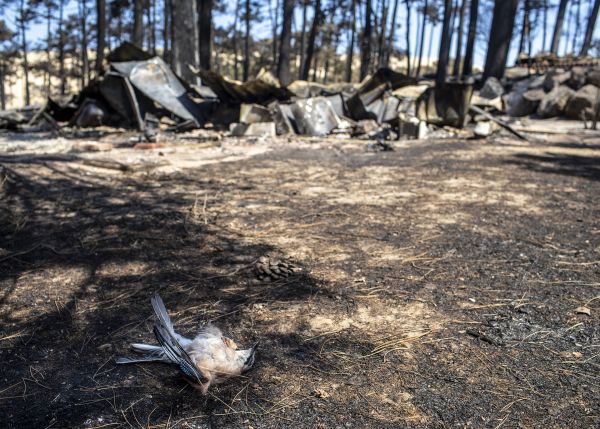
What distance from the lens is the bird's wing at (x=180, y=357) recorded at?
1.79m

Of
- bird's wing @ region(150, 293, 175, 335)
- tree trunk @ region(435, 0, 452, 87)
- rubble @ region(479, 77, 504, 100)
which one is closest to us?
bird's wing @ region(150, 293, 175, 335)

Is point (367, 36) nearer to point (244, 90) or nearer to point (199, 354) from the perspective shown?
point (244, 90)

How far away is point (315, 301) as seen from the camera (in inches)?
100

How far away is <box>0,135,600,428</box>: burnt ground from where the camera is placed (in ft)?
→ 5.67

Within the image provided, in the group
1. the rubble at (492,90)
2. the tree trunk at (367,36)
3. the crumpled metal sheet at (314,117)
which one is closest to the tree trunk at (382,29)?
the tree trunk at (367,36)

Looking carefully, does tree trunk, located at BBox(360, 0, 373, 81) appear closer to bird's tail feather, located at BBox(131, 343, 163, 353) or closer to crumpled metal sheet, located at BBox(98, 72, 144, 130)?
crumpled metal sheet, located at BBox(98, 72, 144, 130)

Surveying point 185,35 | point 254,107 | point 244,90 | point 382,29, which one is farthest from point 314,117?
point 382,29

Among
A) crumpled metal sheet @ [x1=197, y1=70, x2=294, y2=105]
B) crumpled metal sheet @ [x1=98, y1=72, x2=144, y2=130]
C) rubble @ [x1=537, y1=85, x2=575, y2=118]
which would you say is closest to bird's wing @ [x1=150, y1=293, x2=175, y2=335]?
crumpled metal sheet @ [x1=197, y1=70, x2=294, y2=105]

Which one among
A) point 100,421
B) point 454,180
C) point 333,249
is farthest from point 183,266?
point 454,180

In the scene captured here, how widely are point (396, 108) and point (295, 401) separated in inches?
430

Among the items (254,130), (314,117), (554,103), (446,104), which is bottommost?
(254,130)

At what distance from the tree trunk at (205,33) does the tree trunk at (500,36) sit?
10.7 meters

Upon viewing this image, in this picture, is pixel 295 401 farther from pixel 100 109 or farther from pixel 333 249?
pixel 100 109

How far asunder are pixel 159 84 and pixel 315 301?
9.92 m
